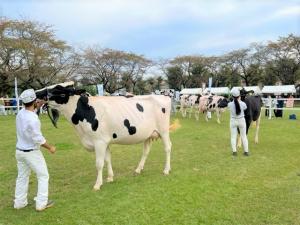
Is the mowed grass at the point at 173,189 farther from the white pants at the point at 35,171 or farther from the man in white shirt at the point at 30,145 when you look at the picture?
the man in white shirt at the point at 30,145

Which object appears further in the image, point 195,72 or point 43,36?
point 195,72

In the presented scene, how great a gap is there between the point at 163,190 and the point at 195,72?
217 ft

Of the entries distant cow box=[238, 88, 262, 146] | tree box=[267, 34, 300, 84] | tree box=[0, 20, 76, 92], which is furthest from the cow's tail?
tree box=[267, 34, 300, 84]

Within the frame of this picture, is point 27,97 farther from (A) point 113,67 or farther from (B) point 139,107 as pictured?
(A) point 113,67

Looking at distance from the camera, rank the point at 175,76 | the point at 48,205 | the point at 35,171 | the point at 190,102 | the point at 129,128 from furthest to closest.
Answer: the point at 175,76, the point at 190,102, the point at 129,128, the point at 48,205, the point at 35,171

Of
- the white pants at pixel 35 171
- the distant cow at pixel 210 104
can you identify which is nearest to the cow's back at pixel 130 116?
the white pants at pixel 35 171

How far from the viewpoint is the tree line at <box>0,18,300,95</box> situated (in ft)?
115

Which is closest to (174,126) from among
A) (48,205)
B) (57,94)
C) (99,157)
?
(99,157)

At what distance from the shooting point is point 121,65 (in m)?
62.0

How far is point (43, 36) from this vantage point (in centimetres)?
3738

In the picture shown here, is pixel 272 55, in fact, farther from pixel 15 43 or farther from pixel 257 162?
pixel 257 162

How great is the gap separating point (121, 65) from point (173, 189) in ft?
186

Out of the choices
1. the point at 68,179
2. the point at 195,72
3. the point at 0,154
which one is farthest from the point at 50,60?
the point at 195,72

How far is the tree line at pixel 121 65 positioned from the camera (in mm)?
35156
